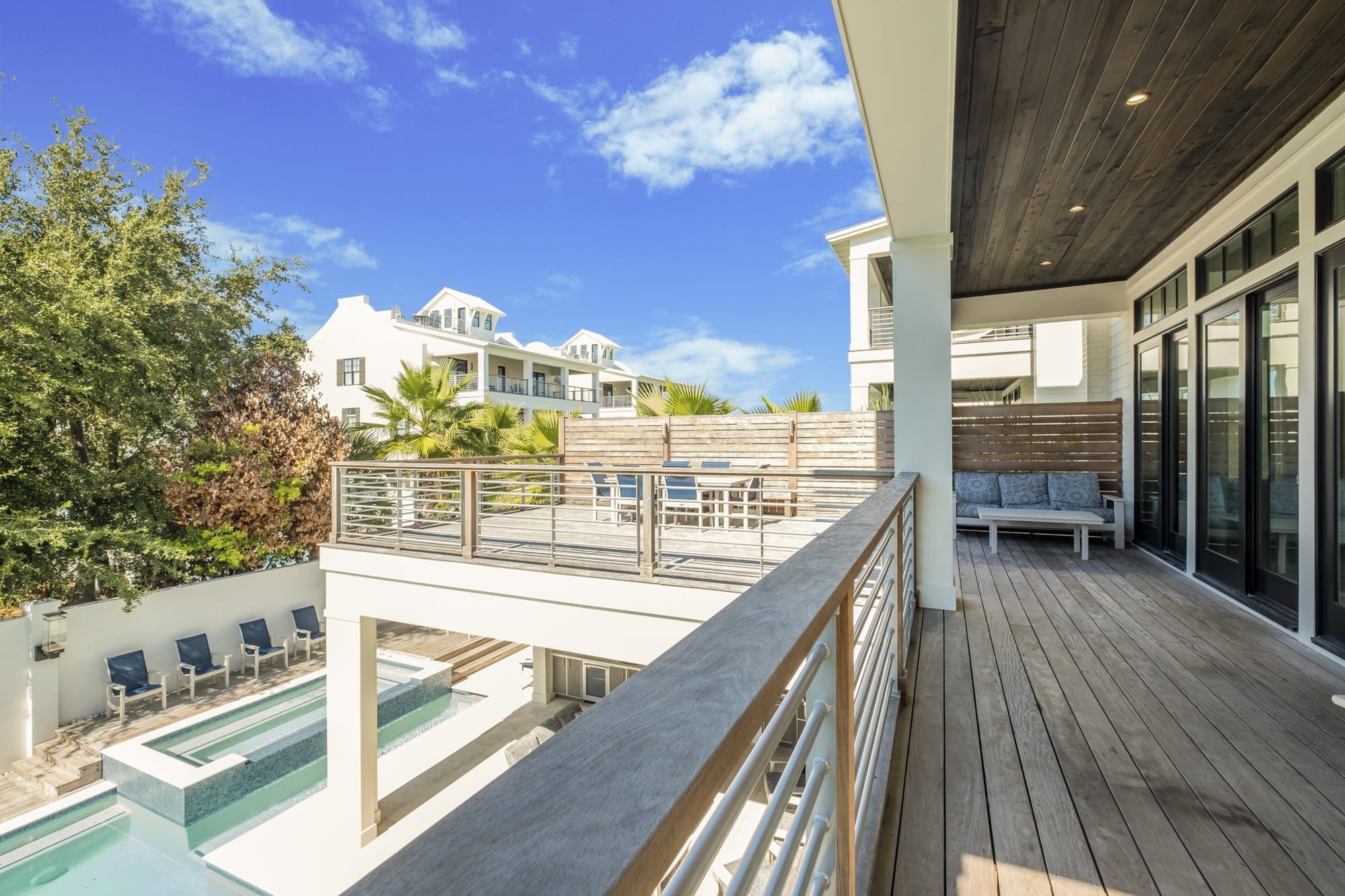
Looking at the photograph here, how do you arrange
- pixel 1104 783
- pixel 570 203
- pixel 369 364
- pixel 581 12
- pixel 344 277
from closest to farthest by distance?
pixel 1104 783
pixel 369 364
pixel 581 12
pixel 570 203
pixel 344 277

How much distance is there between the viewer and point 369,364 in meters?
20.8

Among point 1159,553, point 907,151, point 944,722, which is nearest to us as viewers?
point 944,722

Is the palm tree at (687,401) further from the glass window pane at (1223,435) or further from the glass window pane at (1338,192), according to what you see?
the glass window pane at (1338,192)

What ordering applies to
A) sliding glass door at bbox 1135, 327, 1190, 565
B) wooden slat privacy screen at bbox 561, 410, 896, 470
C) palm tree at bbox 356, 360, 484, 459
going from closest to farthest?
sliding glass door at bbox 1135, 327, 1190, 565 → wooden slat privacy screen at bbox 561, 410, 896, 470 → palm tree at bbox 356, 360, 484, 459

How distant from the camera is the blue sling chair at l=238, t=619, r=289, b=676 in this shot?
946 centimetres

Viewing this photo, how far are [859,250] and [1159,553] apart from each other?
26.1 ft

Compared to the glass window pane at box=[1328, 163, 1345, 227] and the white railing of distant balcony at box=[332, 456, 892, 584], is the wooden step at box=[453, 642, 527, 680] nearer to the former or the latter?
the white railing of distant balcony at box=[332, 456, 892, 584]

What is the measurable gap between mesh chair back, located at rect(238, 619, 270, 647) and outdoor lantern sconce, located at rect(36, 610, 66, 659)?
214cm

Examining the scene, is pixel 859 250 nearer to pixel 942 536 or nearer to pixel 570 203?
pixel 942 536

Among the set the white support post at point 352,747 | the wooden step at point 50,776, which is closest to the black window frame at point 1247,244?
the white support post at point 352,747

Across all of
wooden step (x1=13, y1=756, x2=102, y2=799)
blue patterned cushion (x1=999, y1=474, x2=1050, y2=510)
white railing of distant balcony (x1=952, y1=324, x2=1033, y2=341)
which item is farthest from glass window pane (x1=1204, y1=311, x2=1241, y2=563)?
wooden step (x1=13, y1=756, x2=102, y2=799)

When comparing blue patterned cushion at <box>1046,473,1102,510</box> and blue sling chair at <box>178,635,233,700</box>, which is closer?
blue patterned cushion at <box>1046,473,1102,510</box>

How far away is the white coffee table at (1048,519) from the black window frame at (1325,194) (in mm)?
3224

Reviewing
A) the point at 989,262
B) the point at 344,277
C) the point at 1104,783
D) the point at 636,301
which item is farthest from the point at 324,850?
the point at 344,277
